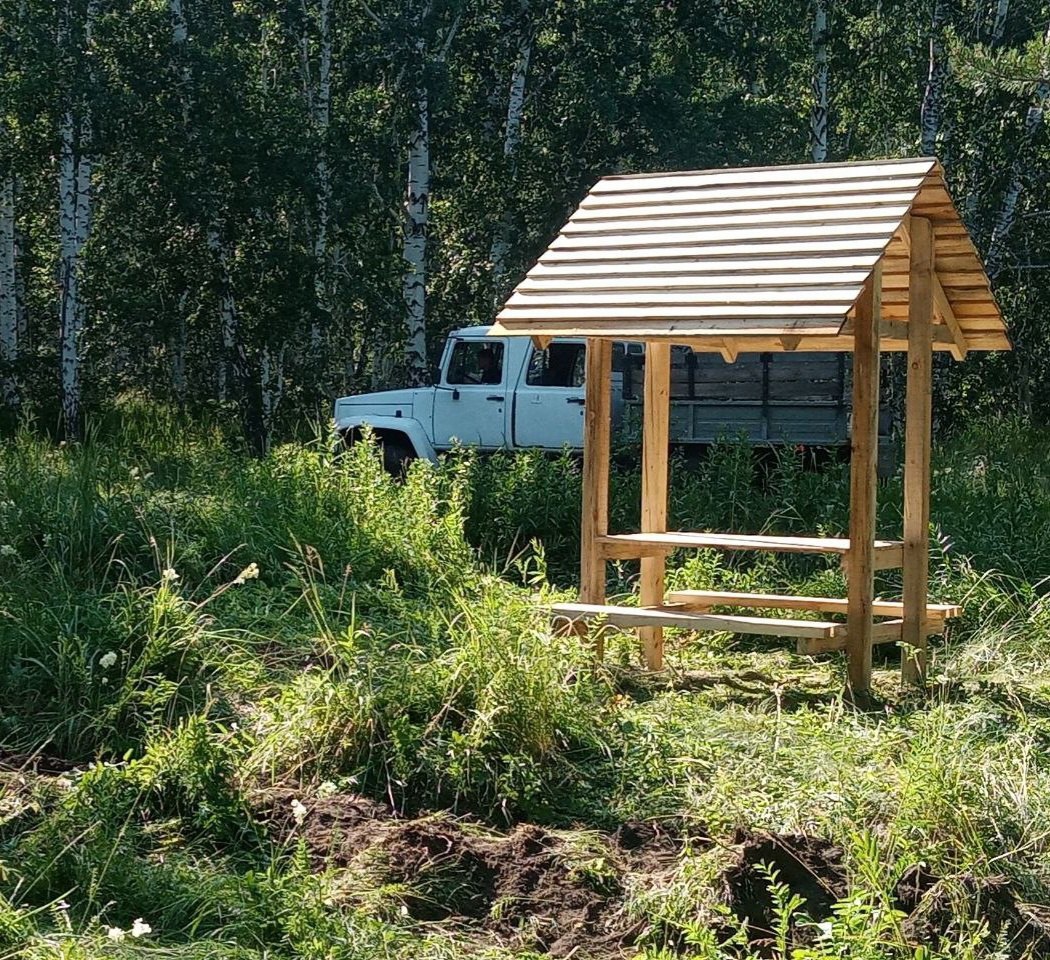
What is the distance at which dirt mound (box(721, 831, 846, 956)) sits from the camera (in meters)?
4.33

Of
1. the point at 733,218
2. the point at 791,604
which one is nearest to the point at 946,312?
the point at 733,218

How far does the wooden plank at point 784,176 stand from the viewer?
23.0 ft

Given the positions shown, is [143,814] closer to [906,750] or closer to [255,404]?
[906,750]

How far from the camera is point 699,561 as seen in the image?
882 cm

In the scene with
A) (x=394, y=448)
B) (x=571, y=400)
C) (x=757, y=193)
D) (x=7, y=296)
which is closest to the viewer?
(x=757, y=193)

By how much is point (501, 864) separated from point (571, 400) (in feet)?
29.2

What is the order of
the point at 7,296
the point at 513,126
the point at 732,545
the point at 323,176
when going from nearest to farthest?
the point at 732,545 → the point at 323,176 → the point at 7,296 → the point at 513,126

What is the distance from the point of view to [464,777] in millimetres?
5188

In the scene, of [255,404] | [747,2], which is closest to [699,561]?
[255,404]

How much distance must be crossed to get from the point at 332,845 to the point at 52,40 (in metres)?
15.8

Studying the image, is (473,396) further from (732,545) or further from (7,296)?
(7,296)

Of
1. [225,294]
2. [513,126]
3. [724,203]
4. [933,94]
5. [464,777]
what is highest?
[513,126]

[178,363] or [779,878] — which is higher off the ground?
[178,363]

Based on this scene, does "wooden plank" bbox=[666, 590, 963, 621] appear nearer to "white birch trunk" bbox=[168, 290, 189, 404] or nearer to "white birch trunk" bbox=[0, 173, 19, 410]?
"white birch trunk" bbox=[0, 173, 19, 410]
